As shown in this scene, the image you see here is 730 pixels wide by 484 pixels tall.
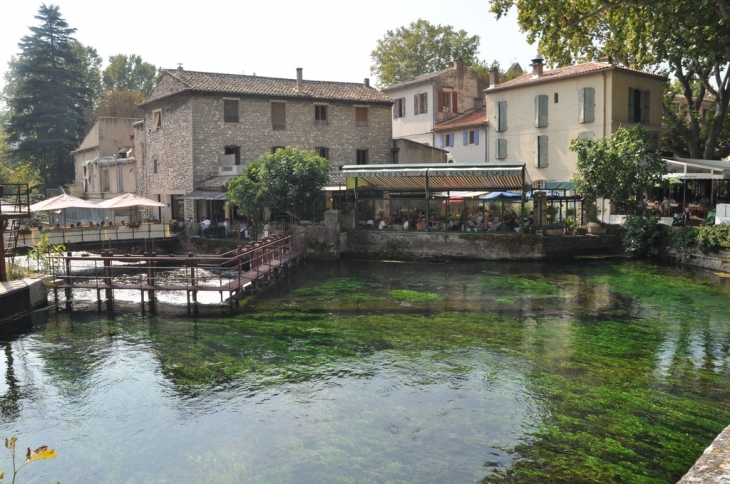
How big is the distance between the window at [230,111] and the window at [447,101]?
1415 cm

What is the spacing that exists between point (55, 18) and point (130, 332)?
155ft

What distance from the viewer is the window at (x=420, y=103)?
42.3m

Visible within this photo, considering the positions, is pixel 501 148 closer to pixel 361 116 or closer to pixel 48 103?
pixel 361 116

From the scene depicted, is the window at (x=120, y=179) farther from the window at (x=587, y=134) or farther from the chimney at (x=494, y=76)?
the window at (x=587, y=134)

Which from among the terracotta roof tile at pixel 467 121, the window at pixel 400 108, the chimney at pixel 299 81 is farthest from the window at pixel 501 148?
the chimney at pixel 299 81

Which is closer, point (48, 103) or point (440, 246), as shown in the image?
point (440, 246)

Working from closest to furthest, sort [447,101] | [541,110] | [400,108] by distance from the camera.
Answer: [541,110]
[447,101]
[400,108]

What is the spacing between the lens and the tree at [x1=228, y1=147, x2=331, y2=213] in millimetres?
27562

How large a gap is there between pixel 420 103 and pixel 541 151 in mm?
10858

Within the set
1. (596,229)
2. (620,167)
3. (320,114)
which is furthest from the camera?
(320,114)

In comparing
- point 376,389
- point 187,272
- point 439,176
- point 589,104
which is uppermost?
point 589,104

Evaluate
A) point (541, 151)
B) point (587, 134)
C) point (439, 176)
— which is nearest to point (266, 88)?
point (439, 176)

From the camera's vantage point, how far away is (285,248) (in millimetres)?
25672

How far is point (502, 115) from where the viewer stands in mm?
36938
